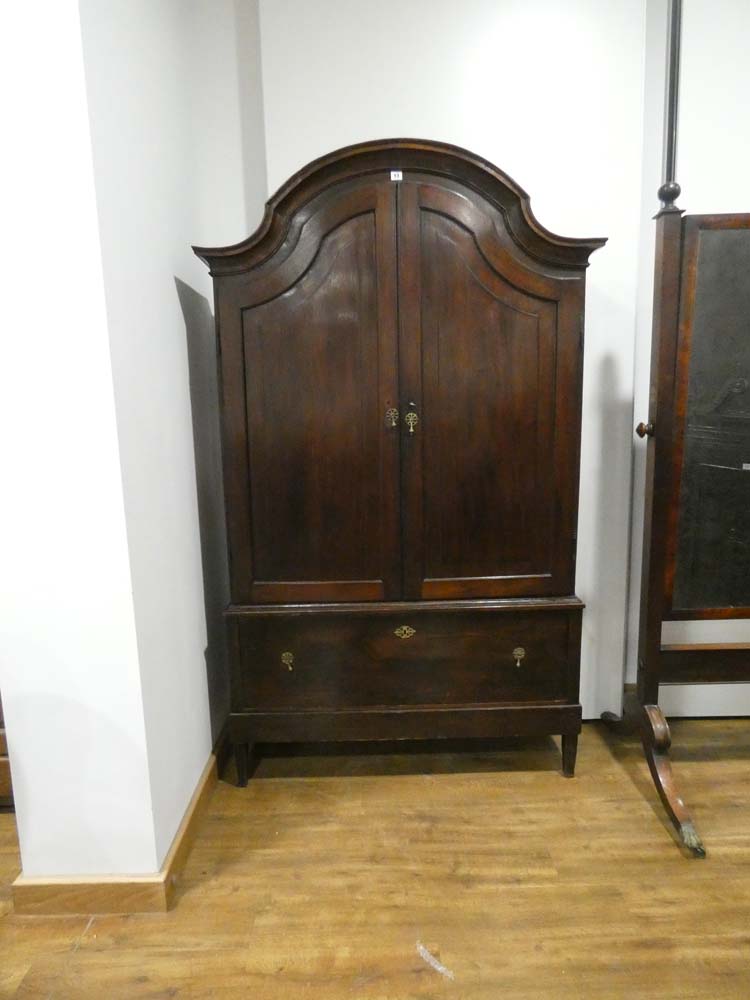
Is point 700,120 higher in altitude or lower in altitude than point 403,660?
higher

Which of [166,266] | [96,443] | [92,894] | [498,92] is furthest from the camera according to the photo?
[498,92]

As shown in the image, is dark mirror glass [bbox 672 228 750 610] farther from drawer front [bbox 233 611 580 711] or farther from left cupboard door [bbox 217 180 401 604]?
left cupboard door [bbox 217 180 401 604]

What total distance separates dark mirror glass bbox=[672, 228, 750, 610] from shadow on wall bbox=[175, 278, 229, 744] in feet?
4.51

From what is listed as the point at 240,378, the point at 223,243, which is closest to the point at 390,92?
the point at 223,243

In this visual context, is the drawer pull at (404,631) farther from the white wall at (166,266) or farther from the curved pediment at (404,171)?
the curved pediment at (404,171)

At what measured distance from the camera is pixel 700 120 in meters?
2.07

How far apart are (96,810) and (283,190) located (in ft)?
5.32

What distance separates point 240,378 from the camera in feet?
5.88

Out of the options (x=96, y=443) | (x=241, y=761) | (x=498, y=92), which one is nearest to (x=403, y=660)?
(x=241, y=761)

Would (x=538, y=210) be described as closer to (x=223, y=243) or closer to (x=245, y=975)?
(x=223, y=243)

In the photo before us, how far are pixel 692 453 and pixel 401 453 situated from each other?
84 centimetres

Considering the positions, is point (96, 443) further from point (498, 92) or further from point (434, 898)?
point (498, 92)

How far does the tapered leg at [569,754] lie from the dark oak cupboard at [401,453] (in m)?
0.01

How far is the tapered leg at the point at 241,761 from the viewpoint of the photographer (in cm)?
199
